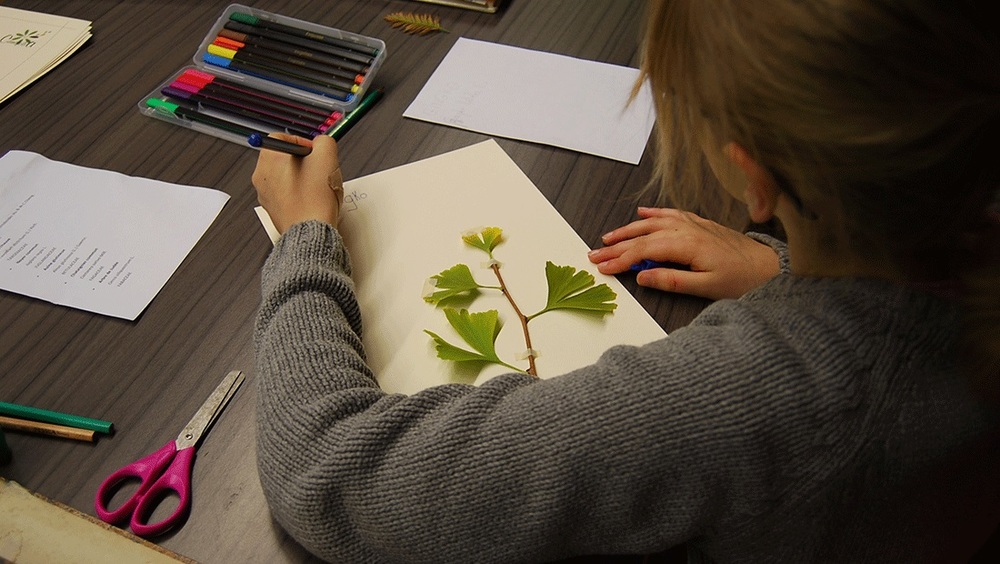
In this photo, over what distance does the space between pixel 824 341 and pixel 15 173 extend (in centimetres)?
89

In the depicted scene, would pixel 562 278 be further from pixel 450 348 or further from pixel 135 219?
pixel 135 219

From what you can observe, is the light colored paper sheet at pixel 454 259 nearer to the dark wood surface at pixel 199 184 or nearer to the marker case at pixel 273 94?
the dark wood surface at pixel 199 184

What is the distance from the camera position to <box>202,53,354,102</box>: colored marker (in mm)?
903

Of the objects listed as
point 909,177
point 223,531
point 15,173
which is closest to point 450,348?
point 223,531

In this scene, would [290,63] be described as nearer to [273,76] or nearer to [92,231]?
[273,76]

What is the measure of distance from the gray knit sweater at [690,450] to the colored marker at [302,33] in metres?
0.52

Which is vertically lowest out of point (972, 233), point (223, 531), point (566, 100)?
point (223, 531)

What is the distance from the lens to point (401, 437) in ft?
1.75

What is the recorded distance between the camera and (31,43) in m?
1.05

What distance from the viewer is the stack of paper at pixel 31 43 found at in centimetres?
100

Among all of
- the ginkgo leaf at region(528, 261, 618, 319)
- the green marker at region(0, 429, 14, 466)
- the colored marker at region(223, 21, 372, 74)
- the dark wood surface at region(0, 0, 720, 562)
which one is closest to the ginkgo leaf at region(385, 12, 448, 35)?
the dark wood surface at region(0, 0, 720, 562)

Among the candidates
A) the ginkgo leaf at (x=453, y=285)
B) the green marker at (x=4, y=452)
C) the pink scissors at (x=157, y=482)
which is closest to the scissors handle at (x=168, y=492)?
the pink scissors at (x=157, y=482)

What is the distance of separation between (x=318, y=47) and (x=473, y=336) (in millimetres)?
483

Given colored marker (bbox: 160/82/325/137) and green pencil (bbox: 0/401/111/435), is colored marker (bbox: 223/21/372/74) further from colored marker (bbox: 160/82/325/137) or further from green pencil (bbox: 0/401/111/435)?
green pencil (bbox: 0/401/111/435)
